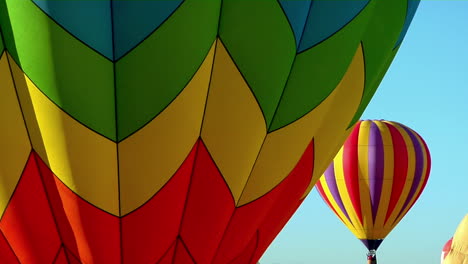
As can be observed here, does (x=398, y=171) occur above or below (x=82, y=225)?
above

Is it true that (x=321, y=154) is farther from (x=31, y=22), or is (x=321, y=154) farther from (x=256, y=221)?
(x=31, y=22)

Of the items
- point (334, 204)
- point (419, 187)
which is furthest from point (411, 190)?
point (334, 204)

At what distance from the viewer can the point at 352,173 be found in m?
20.6

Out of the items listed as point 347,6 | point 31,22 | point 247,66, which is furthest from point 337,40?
point 31,22

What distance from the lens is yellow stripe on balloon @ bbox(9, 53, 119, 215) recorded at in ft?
23.9

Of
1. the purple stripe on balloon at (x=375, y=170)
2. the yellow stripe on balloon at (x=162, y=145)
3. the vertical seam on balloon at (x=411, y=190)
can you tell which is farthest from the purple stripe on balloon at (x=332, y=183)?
the yellow stripe on balloon at (x=162, y=145)

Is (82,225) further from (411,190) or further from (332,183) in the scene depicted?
(411,190)

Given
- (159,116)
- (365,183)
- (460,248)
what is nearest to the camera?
(159,116)

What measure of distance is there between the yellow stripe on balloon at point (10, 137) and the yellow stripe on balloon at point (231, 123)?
1239mm

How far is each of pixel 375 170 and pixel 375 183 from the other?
11.6 inches

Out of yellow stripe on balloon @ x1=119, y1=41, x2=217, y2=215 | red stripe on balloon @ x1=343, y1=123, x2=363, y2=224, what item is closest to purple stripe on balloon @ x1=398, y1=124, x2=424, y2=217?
red stripe on balloon @ x1=343, y1=123, x2=363, y2=224

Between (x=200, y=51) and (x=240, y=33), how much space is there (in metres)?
0.31

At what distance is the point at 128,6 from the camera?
6.81m

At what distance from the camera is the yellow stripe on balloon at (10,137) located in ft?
24.0
